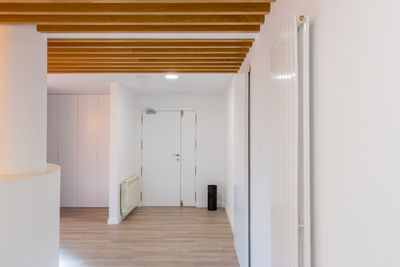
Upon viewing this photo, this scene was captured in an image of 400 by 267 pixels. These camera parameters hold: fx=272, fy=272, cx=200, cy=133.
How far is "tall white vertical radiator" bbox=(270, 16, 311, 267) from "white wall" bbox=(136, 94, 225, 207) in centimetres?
433

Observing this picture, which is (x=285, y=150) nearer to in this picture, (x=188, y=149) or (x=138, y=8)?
(x=138, y=8)

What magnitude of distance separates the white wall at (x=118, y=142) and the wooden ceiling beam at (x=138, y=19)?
2511mm

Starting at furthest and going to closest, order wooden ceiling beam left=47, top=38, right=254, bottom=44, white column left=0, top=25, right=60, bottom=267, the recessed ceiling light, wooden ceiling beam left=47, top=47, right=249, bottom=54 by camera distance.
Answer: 1. the recessed ceiling light
2. wooden ceiling beam left=47, top=47, right=249, bottom=54
3. wooden ceiling beam left=47, top=38, right=254, bottom=44
4. white column left=0, top=25, right=60, bottom=267

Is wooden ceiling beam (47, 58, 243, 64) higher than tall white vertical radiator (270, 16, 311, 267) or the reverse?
higher

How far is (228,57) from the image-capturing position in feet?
10.0

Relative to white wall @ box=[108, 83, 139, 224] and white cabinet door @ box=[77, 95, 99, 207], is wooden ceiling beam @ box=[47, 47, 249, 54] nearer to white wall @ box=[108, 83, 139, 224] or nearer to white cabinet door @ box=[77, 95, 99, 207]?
white wall @ box=[108, 83, 139, 224]

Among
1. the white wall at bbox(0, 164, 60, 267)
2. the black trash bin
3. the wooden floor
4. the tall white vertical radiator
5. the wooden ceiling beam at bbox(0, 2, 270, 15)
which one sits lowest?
the wooden floor

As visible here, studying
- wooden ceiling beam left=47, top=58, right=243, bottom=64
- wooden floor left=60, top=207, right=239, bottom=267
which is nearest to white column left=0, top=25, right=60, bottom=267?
wooden ceiling beam left=47, top=58, right=243, bottom=64

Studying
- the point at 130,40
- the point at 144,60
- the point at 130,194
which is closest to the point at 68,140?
the point at 130,194

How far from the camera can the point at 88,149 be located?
559cm

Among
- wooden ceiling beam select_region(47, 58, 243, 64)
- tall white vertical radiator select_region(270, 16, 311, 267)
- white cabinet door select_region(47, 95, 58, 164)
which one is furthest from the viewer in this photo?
white cabinet door select_region(47, 95, 58, 164)

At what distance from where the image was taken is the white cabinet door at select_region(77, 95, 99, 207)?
18.3ft

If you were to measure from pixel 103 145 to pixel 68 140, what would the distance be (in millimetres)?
726

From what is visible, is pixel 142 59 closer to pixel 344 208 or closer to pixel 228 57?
pixel 228 57
